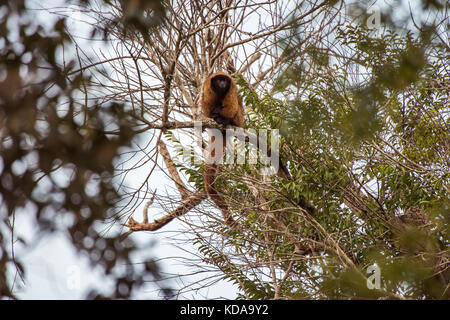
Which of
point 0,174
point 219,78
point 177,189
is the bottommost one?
point 0,174

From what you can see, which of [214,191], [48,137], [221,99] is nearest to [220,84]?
[221,99]

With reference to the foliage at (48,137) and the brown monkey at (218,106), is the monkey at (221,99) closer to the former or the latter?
the brown monkey at (218,106)

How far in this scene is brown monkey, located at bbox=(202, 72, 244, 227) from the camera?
5205mm

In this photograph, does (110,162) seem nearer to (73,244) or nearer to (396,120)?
(73,244)

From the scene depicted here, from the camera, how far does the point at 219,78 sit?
5625mm

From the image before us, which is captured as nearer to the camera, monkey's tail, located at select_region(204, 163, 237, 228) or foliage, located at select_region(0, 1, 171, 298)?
foliage, located at select_region(0, 1, 171, 298)

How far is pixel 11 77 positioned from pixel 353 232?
147 inches

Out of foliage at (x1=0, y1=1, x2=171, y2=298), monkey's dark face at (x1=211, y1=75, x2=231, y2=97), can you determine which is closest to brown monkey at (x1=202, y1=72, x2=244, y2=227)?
monkey's dark face at (x1=211, y1=75, x2=231, y2=97)

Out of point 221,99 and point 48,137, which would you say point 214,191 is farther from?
point 48,137

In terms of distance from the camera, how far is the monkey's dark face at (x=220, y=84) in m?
5.58

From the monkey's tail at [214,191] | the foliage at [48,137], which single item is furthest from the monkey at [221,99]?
the foliage at [48,137]

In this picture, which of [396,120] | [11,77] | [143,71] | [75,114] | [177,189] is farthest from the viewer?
[143,71]

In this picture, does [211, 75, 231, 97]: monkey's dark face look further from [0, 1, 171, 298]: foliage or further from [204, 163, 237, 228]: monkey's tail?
[0, 1, 171, 298]: foliage
